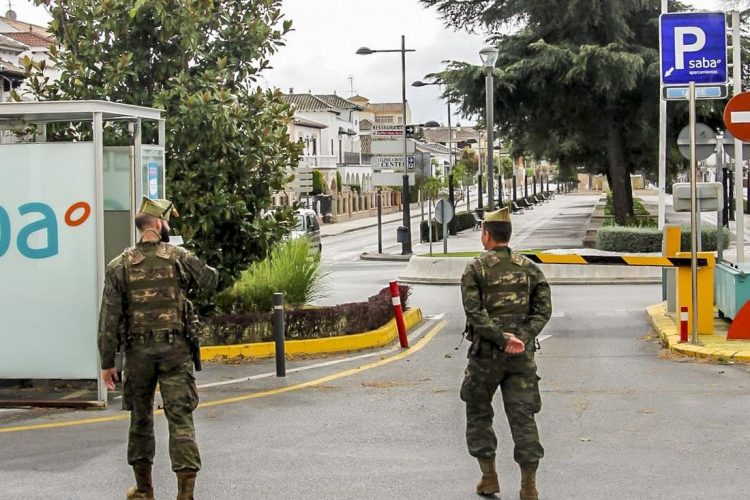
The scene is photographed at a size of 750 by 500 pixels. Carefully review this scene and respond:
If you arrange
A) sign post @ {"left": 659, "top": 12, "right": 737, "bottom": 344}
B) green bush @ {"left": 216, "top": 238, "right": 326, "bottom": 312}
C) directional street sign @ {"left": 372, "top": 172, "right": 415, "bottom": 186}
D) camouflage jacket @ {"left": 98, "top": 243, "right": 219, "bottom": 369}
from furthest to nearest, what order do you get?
directional street sign @ {"left": 372, "top": 172, "right": 415, "bottom": 186}, sign post @ {"left": 659, "top": 12, "right": 737, "bottom": 344}, green bush @ {"left": 216, "top": 238, "right": 326, "bottom": 312}, camouflage jacket @ {"left": 98, "top": 243, "right": 219, "bottom": 369}

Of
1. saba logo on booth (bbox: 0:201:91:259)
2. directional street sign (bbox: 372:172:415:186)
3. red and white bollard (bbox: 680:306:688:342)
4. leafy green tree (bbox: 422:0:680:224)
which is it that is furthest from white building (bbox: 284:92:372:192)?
saba logo on booth (bbox: 0:201:91:259)

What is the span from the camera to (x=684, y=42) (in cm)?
1548

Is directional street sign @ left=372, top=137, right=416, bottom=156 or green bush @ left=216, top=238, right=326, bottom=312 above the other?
directional street sign @ left=372, top=137, right=416, bottom=156

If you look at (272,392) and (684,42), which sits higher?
(684,42)

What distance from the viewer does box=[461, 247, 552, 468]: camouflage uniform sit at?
20.9ft

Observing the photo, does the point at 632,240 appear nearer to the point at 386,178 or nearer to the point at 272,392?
the point at 386,178

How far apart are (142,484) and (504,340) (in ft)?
7.20

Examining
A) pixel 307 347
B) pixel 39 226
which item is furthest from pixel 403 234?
pixel 39 226

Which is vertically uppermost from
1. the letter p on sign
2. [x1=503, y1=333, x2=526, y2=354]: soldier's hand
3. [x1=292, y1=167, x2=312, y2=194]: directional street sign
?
the letter p on sign

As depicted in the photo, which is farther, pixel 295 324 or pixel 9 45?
pixel 9 45

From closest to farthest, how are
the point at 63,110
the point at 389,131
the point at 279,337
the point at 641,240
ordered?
the point at 63,110 → the point at 279,337 → the point at 641,240 → the point at 389,131

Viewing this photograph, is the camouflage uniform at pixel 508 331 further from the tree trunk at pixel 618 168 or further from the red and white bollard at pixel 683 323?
the tree trunk at pixel 618 168

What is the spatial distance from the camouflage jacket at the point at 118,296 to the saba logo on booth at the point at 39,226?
3.54m

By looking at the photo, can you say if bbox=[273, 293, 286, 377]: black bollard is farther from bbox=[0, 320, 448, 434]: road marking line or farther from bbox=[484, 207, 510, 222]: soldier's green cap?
bbox=[484, 207, 510, 222]: soldier's green cap
